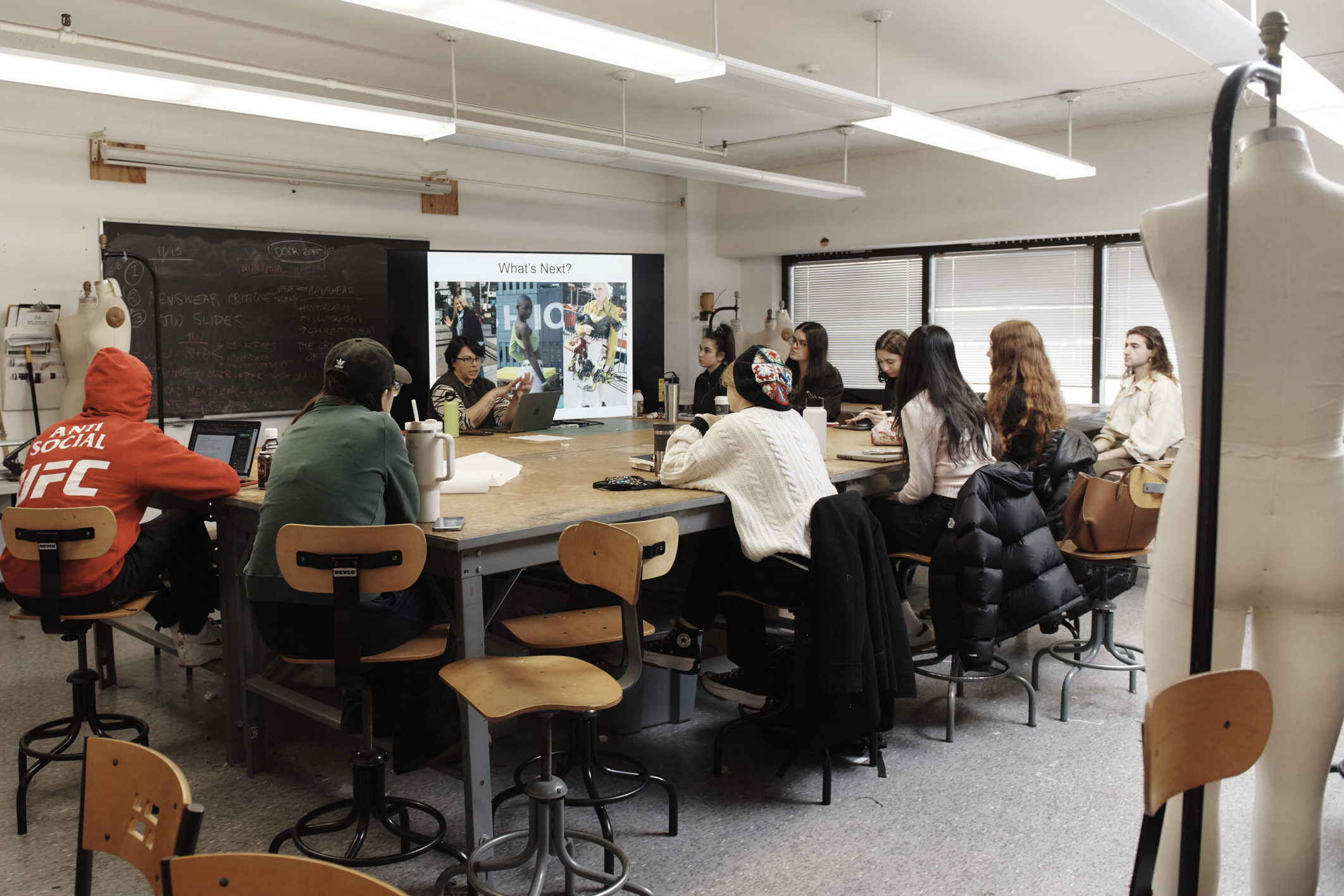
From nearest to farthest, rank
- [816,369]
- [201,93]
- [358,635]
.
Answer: [358,635] < [201,93] < [816,369]

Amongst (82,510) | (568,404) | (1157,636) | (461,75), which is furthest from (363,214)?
(1157,636)

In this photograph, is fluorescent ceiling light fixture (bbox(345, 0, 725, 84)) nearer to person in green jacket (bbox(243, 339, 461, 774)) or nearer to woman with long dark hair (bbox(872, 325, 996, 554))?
person in green jacket (bbox(243, 339, 461, 774))

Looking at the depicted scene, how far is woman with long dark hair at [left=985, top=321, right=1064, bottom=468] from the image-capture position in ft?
11.4

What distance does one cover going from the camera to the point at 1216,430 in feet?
3.73

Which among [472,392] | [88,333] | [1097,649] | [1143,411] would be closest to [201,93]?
[88,333]

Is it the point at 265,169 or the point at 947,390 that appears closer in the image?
the point at 947,390

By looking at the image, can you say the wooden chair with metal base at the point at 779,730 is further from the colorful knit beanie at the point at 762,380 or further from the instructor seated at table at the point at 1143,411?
the instructor seated at table at the point at 1143,411

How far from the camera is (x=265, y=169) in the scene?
5.54 metres

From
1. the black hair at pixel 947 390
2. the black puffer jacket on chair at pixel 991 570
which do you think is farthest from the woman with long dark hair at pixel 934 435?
the black puffer jacket on chair at pixel 991 570

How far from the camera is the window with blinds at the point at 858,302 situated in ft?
24.5

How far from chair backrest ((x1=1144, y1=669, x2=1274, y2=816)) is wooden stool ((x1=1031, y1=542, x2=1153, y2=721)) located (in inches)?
85.7

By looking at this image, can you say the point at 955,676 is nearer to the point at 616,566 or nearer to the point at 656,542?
the point at 656,542

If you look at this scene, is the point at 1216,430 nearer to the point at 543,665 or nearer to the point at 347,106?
the point at 543,665

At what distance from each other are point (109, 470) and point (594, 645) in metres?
1.45
